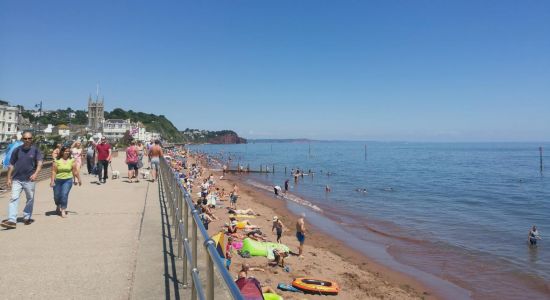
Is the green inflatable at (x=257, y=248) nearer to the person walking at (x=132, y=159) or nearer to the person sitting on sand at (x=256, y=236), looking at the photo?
the person sitting on sand at (x=256, y=236)

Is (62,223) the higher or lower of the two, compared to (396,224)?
higher

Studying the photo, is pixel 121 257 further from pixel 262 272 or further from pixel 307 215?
pixel 307 215

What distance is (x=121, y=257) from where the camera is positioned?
4477mm

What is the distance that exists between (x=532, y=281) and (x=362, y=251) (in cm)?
624

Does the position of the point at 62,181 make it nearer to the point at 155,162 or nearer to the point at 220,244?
the point at 220,244

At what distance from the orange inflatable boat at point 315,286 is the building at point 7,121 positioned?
7060 cm

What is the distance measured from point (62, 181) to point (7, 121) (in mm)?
74760

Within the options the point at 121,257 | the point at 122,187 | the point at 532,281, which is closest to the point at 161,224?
the point at 121,257

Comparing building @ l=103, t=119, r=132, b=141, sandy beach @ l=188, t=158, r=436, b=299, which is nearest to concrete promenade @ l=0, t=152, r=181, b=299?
sandy beach @ l=188, t=158, r=436, b=299

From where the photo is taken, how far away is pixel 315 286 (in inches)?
405

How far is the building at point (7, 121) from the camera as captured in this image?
6438cm

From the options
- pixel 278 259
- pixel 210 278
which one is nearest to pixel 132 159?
pixel 278 259

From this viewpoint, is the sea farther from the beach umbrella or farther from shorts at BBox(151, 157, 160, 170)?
shorts at BBox(151, 157, 160, 170)

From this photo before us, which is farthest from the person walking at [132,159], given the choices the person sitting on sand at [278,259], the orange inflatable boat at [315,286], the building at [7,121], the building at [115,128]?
the building at [115,128]
